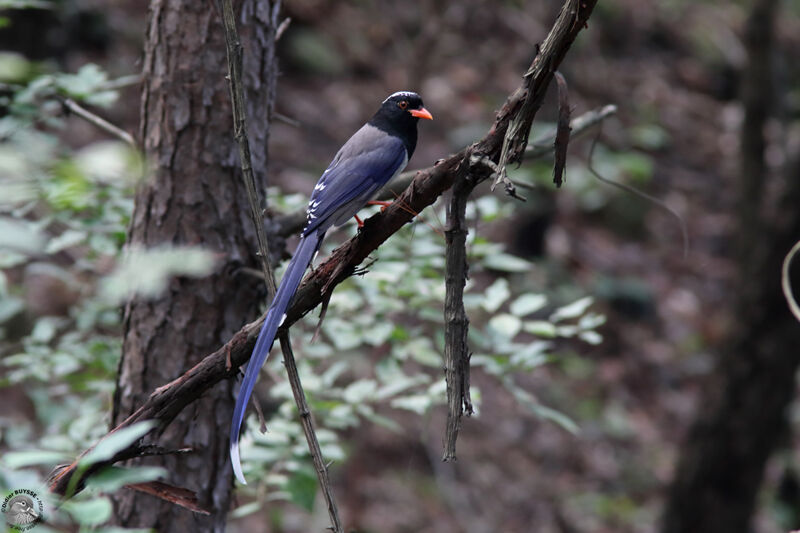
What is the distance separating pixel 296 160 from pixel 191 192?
6.65 m


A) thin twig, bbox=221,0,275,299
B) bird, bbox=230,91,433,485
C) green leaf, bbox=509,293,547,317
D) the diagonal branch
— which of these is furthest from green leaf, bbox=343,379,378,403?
thin twig, bbox=221,0,275,299

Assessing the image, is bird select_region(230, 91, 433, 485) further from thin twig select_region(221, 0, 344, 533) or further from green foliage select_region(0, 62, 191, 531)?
green foliage select_region(0, 62, 191, 531)

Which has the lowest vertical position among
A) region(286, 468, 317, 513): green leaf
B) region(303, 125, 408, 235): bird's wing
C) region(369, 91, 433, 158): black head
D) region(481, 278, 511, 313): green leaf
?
region(286, 468, 317, 513): green leaf

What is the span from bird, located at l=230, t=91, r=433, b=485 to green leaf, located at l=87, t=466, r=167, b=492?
2.32ft

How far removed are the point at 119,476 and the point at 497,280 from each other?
2065mm

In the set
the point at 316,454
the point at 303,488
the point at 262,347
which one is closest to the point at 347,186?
the point at 262,347

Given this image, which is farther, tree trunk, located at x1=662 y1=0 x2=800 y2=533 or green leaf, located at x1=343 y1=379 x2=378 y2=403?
tree trunk, located at x1=662 y1=0 x2=800 y2=533

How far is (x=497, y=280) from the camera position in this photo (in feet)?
9.43

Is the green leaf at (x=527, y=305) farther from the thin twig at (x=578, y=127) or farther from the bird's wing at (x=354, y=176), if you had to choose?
the bird's wing at (x=354, y=176)

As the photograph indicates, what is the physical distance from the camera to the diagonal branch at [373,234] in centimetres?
146

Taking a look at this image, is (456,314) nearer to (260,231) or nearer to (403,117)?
(260,231)

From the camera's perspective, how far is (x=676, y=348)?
9008 mm

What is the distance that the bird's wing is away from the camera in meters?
2.20

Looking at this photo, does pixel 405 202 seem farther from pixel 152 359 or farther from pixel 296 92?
pixel 296 92
